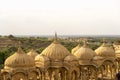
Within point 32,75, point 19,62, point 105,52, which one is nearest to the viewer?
point 19,62

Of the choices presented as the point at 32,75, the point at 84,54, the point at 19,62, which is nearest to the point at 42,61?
the point at 32,75

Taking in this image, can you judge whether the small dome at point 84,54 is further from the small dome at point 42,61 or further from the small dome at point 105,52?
the small dome at point 42,61

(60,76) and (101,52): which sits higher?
(101,52)

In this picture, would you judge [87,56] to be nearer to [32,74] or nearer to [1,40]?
[32,74]

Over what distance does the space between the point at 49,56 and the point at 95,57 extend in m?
5.37

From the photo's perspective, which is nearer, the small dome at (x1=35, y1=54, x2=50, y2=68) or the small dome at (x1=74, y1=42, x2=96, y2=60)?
the small dome at (x1=35, y1=54, x2=50, y2=68)

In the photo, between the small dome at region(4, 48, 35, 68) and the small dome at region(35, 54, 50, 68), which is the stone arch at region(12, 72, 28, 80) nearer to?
the small dome at region(4, 48, 35, 68)

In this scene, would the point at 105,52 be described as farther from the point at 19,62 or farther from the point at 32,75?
the point at 19,62

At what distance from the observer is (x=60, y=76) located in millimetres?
26281

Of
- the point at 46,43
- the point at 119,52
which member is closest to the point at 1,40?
the point at 46,43

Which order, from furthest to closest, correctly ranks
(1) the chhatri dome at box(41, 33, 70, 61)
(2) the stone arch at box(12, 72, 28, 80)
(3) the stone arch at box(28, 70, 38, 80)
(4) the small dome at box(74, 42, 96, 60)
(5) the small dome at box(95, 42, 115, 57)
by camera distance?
(5) the small dome at box(95, 42, 115, 57) → (4) the small dome at box(74, 42, 96, 60) → (1) the chhatri dome at box(41, 33, 70, 61) → (3) the stone arch at box(28, 70, 38, 80) → (2) the stone arch at box(12, 72, 28, 80)

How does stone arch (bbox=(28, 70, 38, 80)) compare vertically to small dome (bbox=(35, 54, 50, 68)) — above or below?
below

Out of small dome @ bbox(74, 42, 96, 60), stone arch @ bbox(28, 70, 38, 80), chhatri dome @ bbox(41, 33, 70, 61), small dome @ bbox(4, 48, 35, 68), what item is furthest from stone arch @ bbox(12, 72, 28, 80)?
small dome @ bbox(74, 42, 96, 60)

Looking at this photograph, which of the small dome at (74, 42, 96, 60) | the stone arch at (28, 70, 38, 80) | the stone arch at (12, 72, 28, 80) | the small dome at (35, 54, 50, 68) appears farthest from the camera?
the small dome at (74, 42, 96, 60)
